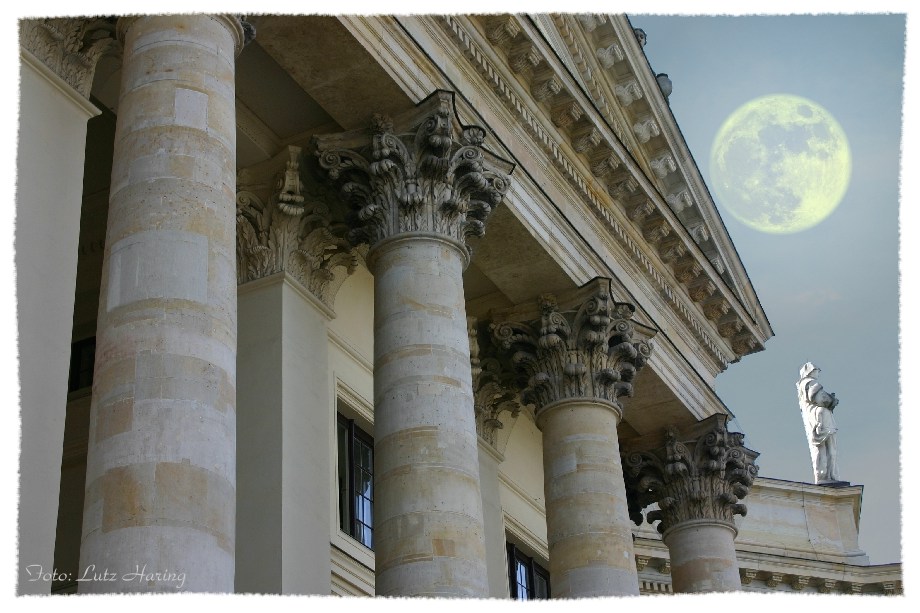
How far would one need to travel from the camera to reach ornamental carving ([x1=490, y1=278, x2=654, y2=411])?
21.2m

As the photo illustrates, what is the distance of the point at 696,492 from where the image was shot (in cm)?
2477

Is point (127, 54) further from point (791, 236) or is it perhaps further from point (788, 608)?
point (791, 236)

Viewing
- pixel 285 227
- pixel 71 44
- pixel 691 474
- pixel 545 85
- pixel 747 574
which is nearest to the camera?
pixel 71 44

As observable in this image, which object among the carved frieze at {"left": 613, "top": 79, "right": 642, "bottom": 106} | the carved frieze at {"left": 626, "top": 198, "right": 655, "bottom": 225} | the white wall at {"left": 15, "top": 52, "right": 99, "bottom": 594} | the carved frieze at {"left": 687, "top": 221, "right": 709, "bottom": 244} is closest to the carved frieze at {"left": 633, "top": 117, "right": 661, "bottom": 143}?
the carved frieze at {"left": 613, "top": 79, "right": 642, "bottom": 106}

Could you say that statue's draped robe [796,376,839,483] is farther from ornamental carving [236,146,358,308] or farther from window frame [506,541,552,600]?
ornamental carving [236,146,358,308]

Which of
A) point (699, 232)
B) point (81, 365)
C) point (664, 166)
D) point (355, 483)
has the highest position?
point (664, 166)

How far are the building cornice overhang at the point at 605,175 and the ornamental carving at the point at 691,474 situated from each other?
7.15ft

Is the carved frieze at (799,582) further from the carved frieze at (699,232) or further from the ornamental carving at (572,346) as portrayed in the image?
the ornamental carving at (572,346)

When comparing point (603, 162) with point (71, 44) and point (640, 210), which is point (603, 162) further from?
point (71, 44)

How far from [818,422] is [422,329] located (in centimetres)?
2498

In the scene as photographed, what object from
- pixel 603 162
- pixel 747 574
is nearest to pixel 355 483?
pixel 603 162

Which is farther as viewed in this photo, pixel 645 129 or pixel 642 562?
pixel 642 562

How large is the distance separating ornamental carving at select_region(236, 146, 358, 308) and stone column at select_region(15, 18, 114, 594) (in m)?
3.97

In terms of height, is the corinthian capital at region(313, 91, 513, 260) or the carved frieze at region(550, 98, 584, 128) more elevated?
the carved frieze at region(550, 98, 584, 128)
